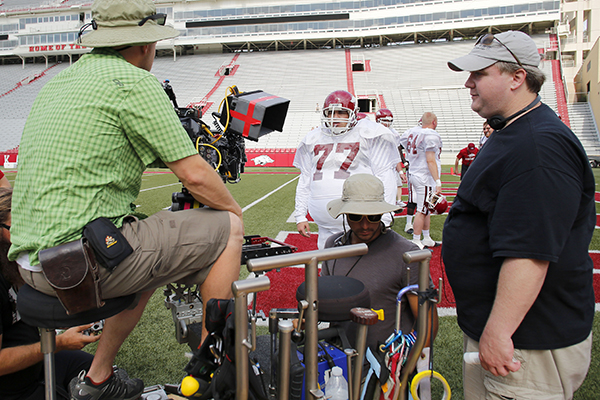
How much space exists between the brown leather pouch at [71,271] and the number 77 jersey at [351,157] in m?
1.96

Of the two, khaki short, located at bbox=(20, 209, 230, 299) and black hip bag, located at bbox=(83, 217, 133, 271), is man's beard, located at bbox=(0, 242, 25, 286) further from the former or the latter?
black hip bag, located at bbox=(83, 217, 133, 271)

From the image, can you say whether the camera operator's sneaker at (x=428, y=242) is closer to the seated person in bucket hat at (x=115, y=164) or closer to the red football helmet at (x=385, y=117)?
the red football helmet at (x=385, y=117)

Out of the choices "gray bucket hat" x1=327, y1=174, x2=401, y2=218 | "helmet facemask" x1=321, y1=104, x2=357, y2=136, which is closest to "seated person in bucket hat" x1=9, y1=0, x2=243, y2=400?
"gray bucket hat" x1=327, y1=174, x2=401, y2=218

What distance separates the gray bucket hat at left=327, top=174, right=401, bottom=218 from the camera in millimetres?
2188

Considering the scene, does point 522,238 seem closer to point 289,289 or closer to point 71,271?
point 71,271

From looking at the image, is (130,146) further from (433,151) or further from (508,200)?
(433,151)

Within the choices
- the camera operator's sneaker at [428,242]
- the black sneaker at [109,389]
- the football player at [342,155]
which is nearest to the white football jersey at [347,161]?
the football player at [342,155]

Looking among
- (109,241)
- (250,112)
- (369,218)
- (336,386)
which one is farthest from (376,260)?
(109,241)

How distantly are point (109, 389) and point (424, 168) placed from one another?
5445mm

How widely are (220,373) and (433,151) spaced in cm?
538

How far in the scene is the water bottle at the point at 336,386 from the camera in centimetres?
143

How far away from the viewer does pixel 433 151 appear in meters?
6.11

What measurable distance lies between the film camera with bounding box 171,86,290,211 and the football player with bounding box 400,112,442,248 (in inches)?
165

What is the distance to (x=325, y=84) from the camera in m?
37.5
